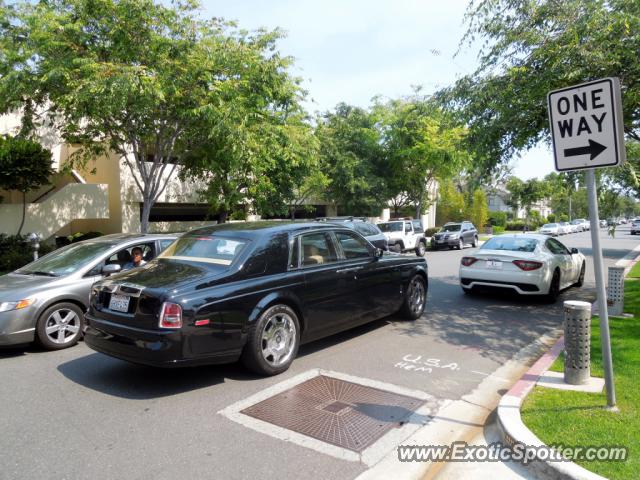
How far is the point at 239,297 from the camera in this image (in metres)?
4.87

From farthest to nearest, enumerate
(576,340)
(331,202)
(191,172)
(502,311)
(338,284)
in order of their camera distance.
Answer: (331,202)
(191,172)
(502,311)
(338,284)
(576,340)

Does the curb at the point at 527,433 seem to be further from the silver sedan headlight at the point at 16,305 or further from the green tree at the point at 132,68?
the green tree at the point at 132,68

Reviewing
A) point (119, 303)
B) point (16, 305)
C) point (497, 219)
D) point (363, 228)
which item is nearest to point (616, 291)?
point (119, 303)

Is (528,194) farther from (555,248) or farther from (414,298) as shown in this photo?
(414,298)

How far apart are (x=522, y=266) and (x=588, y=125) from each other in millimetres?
5606

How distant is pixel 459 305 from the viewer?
9367 mm

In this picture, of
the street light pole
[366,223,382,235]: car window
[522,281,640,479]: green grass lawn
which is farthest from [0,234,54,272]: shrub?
the street light pole

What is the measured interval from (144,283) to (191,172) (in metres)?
14.8

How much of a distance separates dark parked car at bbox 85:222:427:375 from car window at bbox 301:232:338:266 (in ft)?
0.05

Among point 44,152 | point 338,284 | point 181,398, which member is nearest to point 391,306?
point 338,284

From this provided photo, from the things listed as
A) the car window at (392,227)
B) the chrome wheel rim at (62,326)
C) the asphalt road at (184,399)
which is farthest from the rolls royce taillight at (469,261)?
the car window at (392,227)

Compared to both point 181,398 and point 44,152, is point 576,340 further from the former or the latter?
point 44,152

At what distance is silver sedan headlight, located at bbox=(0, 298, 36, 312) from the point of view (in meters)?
5.77

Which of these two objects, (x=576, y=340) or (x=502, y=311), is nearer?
(x=576, y=340)
